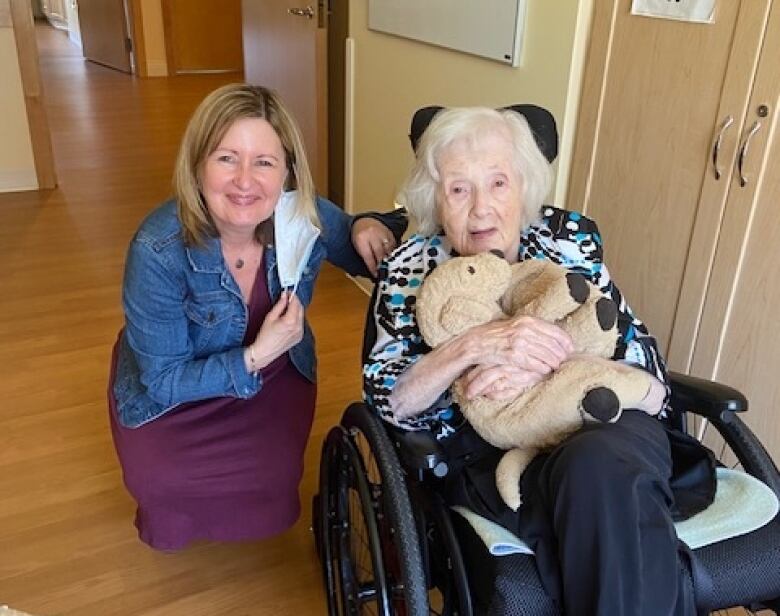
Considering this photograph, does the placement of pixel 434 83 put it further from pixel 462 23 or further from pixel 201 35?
pixel 201 35

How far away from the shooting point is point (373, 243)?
163 centimetres

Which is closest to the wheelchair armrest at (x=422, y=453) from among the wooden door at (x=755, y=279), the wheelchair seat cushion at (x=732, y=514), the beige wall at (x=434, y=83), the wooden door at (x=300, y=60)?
the wheelchair seat cushion at (x=732, y=514)

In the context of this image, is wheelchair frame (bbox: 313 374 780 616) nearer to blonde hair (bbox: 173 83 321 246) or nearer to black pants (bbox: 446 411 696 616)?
black pants (bbox: 446 411 696 616)

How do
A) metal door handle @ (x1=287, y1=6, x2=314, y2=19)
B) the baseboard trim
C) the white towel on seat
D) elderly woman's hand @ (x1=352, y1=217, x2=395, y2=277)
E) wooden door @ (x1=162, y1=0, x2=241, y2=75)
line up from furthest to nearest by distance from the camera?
wooden door @ (x1=162, y1=0, x2=241, y2=75) → the baseboard trim → metal door handle @ (x1=287, y1=6, x2=314, y2=19) → elderly woman's hand @ (x1=352, y1=217, x2=395, y2=277) → the white towel on seat

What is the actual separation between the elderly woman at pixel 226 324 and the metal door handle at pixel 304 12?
1778 millimetres

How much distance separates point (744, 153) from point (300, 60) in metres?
2.27

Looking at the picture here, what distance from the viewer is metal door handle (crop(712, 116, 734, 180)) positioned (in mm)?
1588

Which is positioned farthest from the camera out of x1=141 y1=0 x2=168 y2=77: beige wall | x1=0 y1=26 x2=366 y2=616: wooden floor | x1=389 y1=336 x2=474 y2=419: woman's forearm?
x1=141 y1=0 x2=168 y2=77: beige wall

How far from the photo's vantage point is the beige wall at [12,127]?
13.2ft

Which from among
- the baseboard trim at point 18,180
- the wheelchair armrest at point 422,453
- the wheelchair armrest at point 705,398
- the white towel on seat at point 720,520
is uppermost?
the wheelchair armrest at point 705,398

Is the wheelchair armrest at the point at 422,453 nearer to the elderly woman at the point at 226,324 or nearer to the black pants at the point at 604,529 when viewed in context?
the black pants at the point at 604,529

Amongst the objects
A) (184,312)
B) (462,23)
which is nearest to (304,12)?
(462,23)

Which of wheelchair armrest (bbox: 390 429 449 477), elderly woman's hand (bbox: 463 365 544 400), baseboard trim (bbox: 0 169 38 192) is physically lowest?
baseboard trim (bbox: 0 169 38 192)

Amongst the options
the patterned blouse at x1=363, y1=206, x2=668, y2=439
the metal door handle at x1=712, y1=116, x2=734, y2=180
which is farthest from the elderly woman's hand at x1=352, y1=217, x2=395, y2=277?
the metal door handle at x1=712, y1=116, x2=734, y2=180
